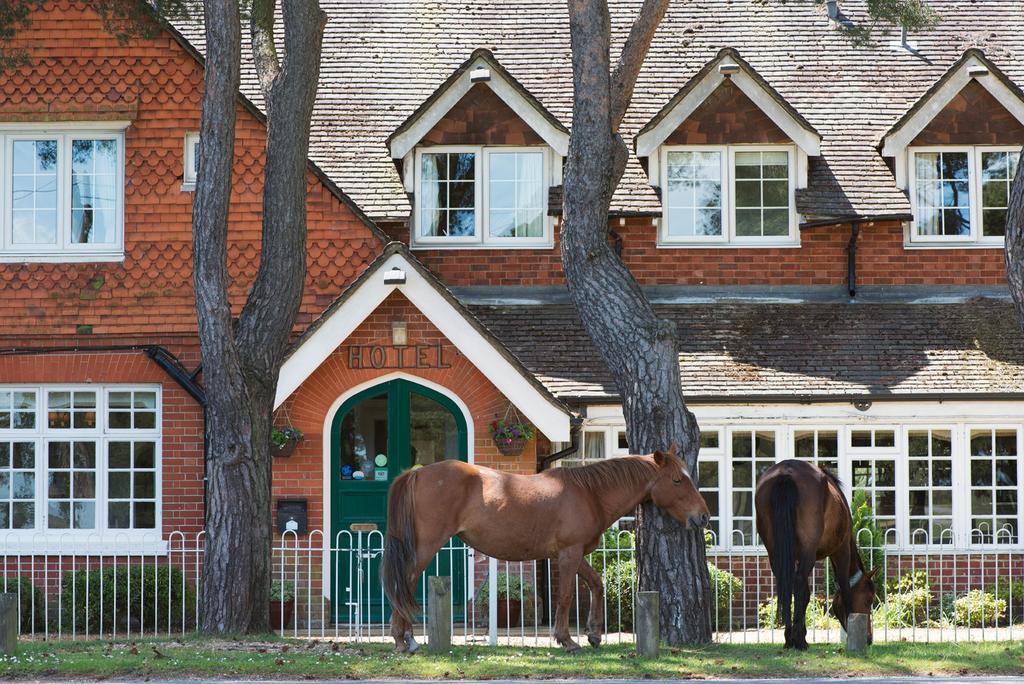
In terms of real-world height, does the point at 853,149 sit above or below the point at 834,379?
above

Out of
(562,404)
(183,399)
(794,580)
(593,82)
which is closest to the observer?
(794,580)

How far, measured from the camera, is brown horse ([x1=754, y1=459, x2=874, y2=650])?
511 inches

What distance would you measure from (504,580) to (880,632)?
4.16 m

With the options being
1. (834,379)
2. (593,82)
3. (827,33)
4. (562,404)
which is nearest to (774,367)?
(834,379)

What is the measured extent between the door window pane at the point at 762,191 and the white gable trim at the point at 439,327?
16.5 feet

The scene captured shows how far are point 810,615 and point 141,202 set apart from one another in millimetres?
9484

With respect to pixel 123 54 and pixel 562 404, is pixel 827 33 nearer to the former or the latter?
pixel 562 404

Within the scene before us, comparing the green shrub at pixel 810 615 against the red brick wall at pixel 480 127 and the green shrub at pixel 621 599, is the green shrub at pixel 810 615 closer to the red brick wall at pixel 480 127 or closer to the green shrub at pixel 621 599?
the green shrub at pixel 621 599

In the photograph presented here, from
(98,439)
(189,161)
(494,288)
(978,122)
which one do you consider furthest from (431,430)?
(978,122)

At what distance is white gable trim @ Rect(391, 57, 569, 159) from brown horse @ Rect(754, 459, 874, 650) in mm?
7191

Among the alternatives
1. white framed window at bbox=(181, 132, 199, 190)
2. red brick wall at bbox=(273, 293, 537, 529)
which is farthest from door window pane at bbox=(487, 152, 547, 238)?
white framed window at bbox=(181, 132, 199, 190)

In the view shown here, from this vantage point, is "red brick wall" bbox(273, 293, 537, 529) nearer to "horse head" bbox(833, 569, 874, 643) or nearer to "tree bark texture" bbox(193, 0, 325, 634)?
"tree bark texture" bbox(193, 0, 325, 634)

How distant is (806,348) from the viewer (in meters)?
18.6

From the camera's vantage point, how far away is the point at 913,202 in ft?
65.9
